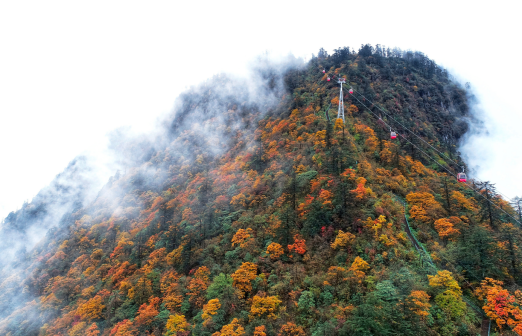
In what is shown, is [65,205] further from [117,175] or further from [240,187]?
[240,187]

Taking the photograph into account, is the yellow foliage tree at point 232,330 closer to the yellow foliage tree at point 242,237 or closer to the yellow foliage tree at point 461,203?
the yellow foliage tree at point 242,237

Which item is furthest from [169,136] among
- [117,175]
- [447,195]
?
[447,195]

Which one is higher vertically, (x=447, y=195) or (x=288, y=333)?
(x=288, y=333)

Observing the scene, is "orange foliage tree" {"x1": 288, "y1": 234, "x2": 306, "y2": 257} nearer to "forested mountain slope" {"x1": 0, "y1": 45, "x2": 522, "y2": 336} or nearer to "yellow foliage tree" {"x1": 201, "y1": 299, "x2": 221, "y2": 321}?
"forested mountain slope" {"x1": 0, "y1": 45, "x2": 522, "y2": 336}

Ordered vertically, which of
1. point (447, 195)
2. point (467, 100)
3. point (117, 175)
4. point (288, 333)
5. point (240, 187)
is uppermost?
point (117, 175)

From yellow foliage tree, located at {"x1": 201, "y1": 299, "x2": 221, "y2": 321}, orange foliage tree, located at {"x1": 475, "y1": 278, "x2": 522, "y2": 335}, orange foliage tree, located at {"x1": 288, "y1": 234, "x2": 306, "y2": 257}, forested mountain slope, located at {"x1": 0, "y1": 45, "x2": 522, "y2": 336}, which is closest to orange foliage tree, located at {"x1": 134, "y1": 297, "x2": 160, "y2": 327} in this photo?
forested mountain slope, located at {"x1": 0, "y1": 45, "x2": 522, "y2": 336}

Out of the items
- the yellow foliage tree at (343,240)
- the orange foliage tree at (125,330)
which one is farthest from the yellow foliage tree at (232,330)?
the orange foliage tree at (125,330)

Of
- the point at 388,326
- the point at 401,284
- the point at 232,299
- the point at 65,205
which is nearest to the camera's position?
the point at 388,326
